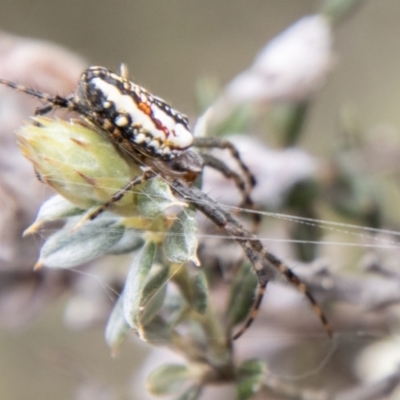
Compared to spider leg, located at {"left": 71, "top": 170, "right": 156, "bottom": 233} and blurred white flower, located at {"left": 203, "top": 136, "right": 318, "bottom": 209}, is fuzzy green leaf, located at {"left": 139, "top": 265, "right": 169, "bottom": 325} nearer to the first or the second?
spider leg, located at {"left": 71, "top": 170, "right": 156, "bottom": 233}

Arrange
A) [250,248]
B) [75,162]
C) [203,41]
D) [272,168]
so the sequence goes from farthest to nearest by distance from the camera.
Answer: [203,41]
[272,168]
[250,248]
[75,162]

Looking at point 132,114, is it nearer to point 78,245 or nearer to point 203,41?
point 78,245

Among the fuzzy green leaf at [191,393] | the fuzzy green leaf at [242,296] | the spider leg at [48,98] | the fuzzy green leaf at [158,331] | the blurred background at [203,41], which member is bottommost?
the fuzzy green leaf at [191,393]

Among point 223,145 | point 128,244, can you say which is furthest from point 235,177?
point 128,244

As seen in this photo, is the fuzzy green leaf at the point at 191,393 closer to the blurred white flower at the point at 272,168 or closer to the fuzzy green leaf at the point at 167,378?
the fuzzy green leaf at the point at 167,378

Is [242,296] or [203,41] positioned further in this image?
[203,41]

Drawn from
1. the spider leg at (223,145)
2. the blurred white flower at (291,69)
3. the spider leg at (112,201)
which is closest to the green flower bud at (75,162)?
the spider leg at (112,201)

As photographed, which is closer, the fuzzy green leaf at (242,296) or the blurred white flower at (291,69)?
the fuzzy green leaf at (242,296)
